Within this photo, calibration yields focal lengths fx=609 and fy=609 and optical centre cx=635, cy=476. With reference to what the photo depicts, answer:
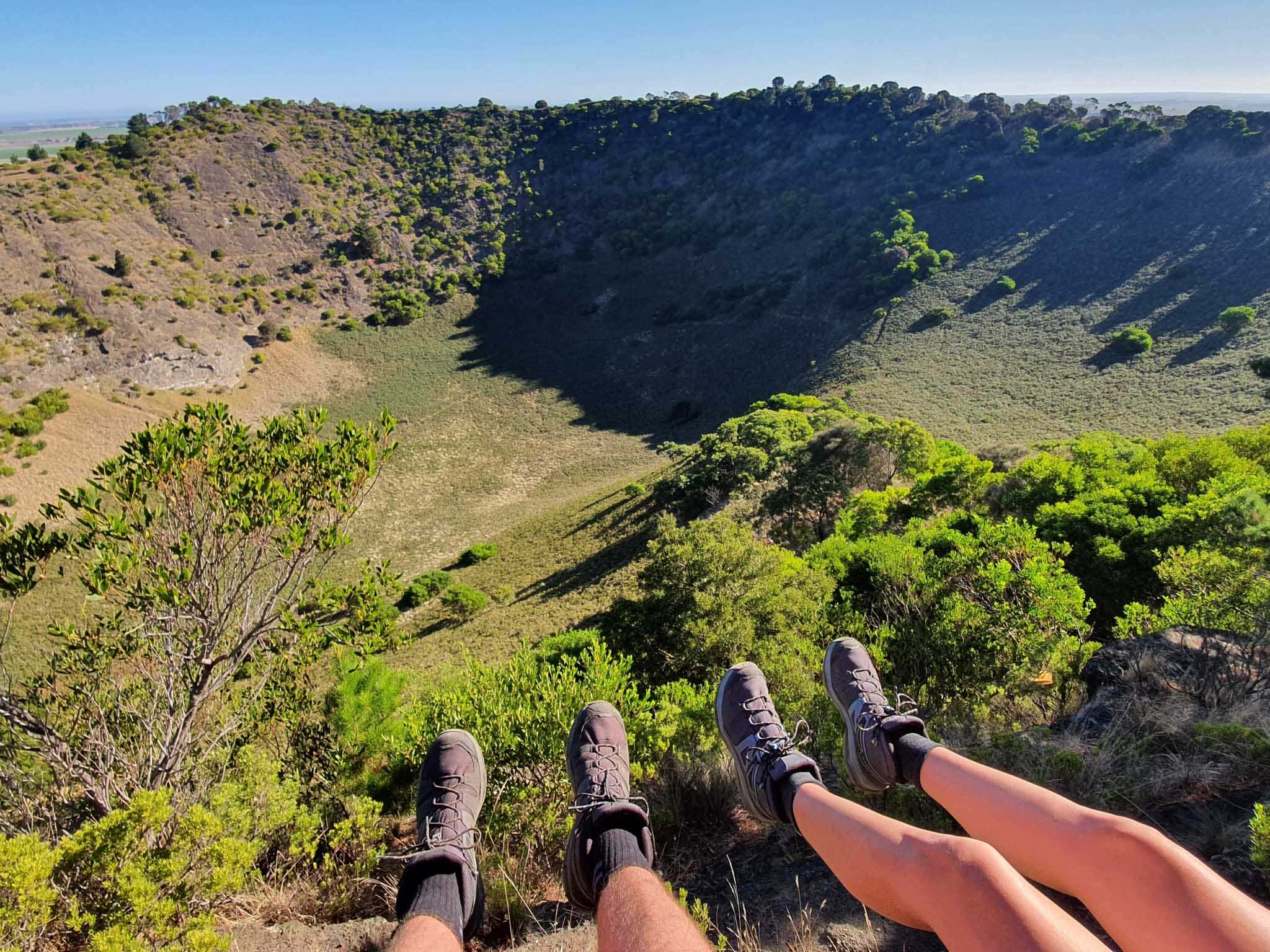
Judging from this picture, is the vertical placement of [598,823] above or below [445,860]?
above

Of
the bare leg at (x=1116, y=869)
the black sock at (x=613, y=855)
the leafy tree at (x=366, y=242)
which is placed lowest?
the black sock at (x=613, y=855)

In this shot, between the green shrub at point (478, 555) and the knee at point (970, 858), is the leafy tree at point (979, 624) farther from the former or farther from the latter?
the green shrub at point (478, 555)

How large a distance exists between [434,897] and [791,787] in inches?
76.8

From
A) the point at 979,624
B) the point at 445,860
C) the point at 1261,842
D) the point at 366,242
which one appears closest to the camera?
the point at 1261,842

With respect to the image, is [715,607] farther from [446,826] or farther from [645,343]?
[645,343]

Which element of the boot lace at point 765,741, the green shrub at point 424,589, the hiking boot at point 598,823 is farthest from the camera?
the green shrub at point 424,589

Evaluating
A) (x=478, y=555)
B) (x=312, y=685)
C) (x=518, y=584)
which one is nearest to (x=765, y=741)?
(x=312, y=685)

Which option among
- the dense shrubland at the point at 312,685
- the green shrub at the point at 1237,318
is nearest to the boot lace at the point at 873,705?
the dense shrubland at the point at 312,685

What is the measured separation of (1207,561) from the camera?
6625mm

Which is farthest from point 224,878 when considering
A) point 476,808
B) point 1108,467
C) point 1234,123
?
point 1234,123

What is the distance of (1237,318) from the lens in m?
29.6

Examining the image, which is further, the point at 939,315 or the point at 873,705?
the point at 939,315

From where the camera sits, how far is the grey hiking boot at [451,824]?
2973 millimetres

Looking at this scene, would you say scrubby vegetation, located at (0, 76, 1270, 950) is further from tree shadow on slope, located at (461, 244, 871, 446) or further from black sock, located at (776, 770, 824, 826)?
black sock, located at (776, 770, 824, 826)
